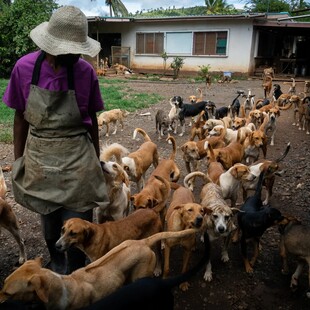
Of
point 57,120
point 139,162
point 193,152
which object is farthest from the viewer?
point 193,152

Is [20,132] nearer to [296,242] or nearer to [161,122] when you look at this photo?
[296,242]

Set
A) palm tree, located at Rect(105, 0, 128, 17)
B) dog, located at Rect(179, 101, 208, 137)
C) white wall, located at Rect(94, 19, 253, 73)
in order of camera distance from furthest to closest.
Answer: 1. palm tree, located at Rect(105, 0, 128, 17)
2. white wall, located at Rect(94, 19, 253, 73)
3. dog, located at Rect(179, 101, 208, 137)

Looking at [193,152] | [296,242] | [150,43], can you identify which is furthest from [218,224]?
[150,43]

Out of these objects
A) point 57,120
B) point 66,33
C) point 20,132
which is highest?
point 66,33

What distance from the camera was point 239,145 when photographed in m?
6.90

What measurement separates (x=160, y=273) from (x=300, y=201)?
3.01 meters

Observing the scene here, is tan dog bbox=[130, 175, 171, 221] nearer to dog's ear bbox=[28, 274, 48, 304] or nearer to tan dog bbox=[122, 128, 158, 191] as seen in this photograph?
tan dog bbox=[122, 128, 158, 191]

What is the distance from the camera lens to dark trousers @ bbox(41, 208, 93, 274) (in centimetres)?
292

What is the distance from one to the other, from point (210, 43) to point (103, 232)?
919 inches

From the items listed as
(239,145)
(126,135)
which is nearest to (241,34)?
(126,135)

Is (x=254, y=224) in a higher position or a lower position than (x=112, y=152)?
lower

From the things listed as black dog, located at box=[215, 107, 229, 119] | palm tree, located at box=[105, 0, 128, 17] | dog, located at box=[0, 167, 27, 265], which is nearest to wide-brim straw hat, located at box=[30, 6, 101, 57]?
dog, located at box=[0, 167, 27, 265]

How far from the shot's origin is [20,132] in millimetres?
2826

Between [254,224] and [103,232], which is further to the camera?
[254,224]
